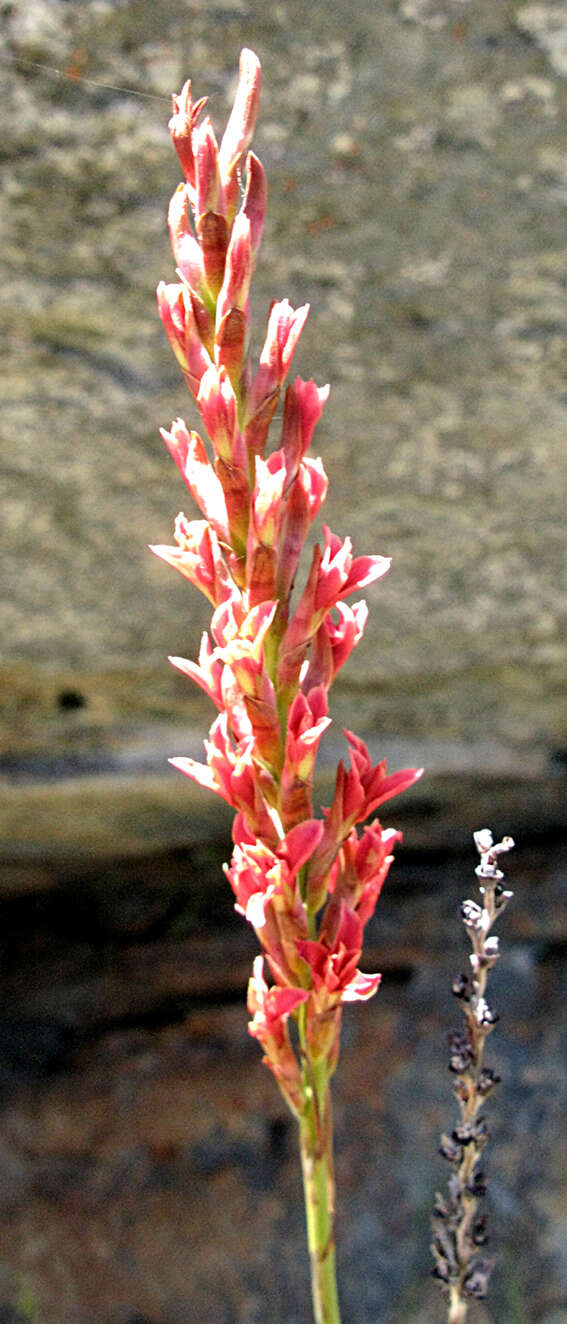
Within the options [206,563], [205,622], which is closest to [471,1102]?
[206,563]

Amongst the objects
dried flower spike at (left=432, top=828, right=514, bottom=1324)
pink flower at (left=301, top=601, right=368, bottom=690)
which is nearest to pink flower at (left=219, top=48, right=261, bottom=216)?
pink flower at (left=301, top=601, right=368, bottom=690)

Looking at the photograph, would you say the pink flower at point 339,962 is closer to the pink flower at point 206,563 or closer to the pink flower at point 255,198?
the pink flower at point 206,563

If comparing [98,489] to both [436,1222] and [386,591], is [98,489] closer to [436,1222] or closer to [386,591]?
[386,591]

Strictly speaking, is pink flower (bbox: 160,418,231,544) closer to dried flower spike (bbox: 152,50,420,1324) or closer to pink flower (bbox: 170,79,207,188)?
dried flower spike (bbox: 152,50,420,1324)

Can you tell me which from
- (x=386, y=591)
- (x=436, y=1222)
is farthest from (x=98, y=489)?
(x=436, y=1222)

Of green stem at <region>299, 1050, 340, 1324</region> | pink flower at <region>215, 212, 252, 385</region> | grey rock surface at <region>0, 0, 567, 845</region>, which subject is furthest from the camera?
grey rock surface at <region>0, 0, 567, 845</region>

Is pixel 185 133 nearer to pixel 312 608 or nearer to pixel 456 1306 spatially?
pixel 312 608
